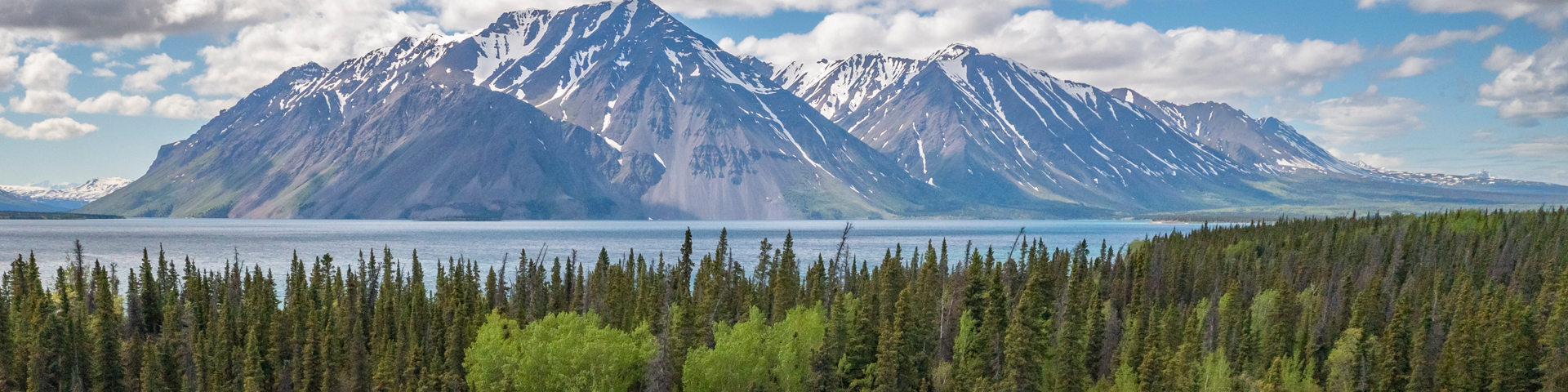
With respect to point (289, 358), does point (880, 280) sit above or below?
above

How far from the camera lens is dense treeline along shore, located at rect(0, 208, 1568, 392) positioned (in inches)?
3295

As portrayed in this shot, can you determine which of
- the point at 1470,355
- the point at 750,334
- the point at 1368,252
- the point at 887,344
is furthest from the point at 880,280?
the point at 1368,252

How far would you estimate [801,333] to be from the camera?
87.8m

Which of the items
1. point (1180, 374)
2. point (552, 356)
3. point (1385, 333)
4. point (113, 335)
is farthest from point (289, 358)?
point (1385, 333)

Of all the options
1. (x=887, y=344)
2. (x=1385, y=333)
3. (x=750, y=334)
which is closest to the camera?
(x=750, y=334)

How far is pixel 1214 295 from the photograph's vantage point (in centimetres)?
12369

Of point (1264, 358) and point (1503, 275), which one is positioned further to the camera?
point (1503, 275)

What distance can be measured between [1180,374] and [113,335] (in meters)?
105

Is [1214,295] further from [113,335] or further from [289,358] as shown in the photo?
[113,335]

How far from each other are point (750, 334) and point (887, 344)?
13.1 meters

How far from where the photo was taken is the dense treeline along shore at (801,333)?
83.7 m

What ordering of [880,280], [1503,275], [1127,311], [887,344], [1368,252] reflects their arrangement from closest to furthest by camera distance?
1. [887,344]
2. [880,280]
3. [1127,311]
4. [1503,275]
5. [1368,252]

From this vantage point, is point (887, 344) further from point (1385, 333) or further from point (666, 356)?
point (1385, 333)

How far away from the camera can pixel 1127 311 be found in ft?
392
